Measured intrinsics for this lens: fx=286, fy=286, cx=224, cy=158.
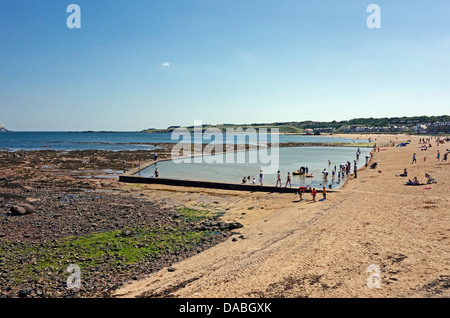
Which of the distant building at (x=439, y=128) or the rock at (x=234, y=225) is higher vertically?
the distant building at (x=439, y=128)

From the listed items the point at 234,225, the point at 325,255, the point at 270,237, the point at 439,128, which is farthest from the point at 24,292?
the point at 439,128

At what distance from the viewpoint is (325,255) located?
37.8 ft

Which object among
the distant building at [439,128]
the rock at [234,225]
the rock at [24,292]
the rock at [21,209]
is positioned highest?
the distant building at [439,128]

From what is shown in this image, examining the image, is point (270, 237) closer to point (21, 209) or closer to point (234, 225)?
point (234, 225)

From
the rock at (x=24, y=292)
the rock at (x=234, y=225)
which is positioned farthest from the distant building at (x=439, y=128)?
the rock at (x=24, y=292)

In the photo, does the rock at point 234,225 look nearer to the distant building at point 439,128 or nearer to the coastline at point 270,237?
the coastline at point 270,237

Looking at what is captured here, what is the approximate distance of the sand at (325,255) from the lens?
358 inches

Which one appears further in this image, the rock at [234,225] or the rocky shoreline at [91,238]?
the rock at [234,225]

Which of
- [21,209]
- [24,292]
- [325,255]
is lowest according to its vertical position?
[24,292]

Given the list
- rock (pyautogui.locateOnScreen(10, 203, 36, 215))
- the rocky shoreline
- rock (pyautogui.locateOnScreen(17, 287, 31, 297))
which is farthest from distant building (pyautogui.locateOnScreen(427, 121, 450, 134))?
rock (pyautogui.locateOnScreen(17, 287, 31, 297))

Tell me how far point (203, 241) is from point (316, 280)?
644 cm

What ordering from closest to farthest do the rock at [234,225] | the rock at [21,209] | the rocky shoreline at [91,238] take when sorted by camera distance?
the rocky shoreline at [91,238]
the rock at [234,225]
the rock at [21,209]

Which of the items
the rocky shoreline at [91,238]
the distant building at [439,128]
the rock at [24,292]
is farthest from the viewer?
the distant building at [439,128]

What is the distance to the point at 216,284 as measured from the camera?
32.0 ft
